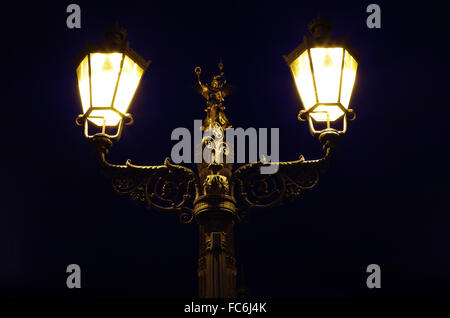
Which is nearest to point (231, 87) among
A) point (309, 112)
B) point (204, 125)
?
point (204, 125)

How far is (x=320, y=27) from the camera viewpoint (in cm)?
811

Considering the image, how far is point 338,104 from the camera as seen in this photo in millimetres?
7746

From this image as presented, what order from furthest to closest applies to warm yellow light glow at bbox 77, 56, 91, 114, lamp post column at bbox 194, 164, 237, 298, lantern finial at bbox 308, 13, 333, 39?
lantern finial at bbox 308, 13, 333, 39 < warm yellow light glow at bbox 77, 56, 91, 114 < lamp post column at bbox 194, 164, 237, 298

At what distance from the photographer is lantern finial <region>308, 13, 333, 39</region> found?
8.05 meters

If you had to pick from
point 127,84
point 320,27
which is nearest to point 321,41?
point 320,27

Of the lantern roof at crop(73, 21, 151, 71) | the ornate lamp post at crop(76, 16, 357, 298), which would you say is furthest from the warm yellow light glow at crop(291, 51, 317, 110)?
the lantern roof at crop(73, 21, 151, 71)

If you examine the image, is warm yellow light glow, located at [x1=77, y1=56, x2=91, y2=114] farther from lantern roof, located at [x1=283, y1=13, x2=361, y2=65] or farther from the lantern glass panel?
lantern roof, located at [x1=283, y1=13, x2=361, y2=65]

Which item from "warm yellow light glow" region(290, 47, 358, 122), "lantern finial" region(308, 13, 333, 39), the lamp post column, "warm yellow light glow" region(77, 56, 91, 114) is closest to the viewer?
the lamp post column

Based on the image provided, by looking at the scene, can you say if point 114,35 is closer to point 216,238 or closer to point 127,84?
point 127,84

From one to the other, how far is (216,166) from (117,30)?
1543 mm

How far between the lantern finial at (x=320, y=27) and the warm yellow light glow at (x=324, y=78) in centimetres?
22

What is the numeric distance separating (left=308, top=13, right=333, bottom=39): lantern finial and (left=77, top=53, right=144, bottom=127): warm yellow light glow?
1593 millimetres

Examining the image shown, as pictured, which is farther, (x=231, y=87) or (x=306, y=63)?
(x=231, y=87)
